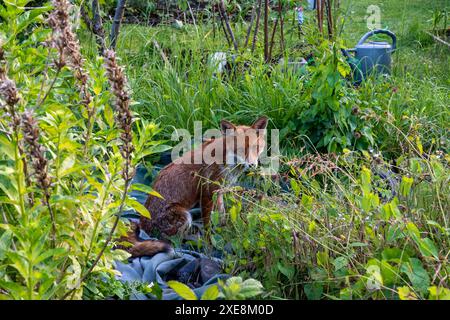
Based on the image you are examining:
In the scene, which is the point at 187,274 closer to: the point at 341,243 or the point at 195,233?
the point at 195,233

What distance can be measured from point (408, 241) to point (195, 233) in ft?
5.77

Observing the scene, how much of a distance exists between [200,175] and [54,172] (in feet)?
6.02

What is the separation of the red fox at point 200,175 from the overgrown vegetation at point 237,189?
240mm

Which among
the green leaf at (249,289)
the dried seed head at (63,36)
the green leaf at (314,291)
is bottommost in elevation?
the green leaf at (314,291)

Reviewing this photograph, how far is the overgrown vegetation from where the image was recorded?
244cm

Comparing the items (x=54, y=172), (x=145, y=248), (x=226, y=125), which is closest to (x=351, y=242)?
(x=145, y=248)

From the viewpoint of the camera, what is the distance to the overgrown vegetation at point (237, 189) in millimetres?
2443

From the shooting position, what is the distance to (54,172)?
8.82 feet

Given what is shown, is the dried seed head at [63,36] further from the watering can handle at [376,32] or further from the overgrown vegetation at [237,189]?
the watering can handle at [376,32]

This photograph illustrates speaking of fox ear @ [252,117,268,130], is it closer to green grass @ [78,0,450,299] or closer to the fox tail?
green grass @ [78,0,450,299]

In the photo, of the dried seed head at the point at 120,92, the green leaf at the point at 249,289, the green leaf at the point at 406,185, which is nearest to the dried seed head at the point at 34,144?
the dried seed head at the point at 120,92

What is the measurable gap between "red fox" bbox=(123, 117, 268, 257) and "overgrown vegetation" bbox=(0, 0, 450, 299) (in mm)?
240

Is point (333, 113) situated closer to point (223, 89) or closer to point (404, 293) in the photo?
point (223, 89)
